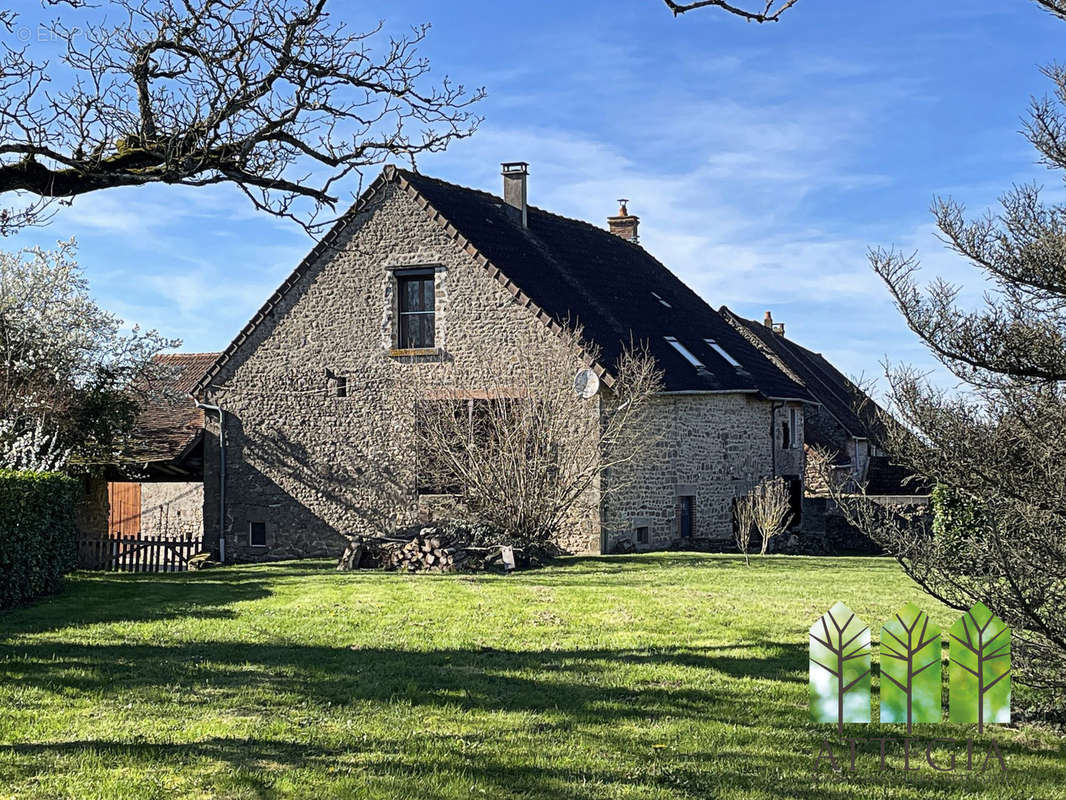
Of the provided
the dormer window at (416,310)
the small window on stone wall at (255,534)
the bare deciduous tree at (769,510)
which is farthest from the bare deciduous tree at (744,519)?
the small window on stone wall at (255,534)

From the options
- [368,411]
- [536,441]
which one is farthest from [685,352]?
[368,411]

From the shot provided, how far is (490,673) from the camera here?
28.6 feet

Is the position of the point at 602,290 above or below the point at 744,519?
above

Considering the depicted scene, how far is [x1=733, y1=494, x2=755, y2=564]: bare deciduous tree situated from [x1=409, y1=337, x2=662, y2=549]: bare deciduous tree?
88.8 inches

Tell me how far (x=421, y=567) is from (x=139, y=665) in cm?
803

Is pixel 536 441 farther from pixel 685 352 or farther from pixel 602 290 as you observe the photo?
pixel 602 290

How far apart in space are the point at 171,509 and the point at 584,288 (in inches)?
469

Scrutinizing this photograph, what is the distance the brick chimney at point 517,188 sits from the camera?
2525cm

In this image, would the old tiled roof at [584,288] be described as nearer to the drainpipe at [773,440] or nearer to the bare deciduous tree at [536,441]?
the drainpipe at [773,440]

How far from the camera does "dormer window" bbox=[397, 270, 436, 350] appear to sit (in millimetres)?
22609

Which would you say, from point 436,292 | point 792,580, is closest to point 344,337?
point 436,292

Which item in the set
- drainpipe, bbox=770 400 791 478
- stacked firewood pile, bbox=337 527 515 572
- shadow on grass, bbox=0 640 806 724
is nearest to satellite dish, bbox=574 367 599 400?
stacked firewood pile, bbox=337 527 515 572

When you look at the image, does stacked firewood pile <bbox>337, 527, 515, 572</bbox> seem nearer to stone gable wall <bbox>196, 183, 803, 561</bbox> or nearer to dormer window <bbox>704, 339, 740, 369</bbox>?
stone gable wall <bbox>196, 183, 803, 561</bbox>

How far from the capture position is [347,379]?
23156mm
